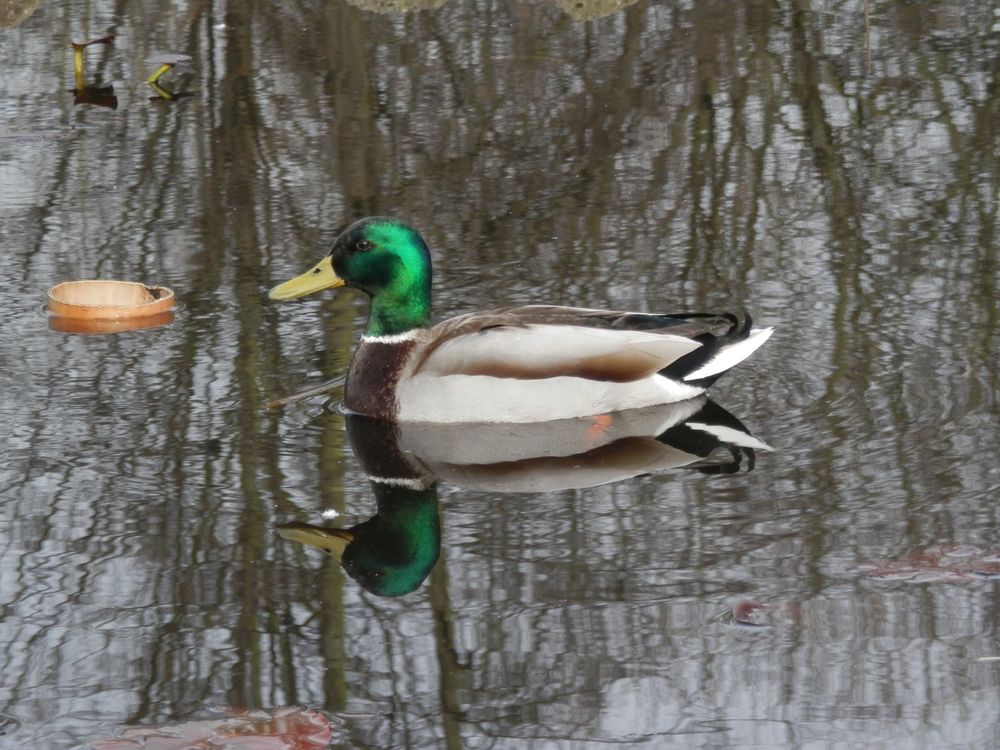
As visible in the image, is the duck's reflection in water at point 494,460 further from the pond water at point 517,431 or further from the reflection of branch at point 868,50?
the reflection of branch at point 868,50

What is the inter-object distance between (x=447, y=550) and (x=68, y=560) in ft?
3.74

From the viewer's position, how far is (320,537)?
5.63 meters

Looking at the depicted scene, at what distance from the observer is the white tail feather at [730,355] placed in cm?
680

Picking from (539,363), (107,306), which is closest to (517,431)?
(539,363)

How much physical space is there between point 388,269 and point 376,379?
0.46 meters

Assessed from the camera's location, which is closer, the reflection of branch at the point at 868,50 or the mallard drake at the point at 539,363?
the mallard drake at the point at 539,363

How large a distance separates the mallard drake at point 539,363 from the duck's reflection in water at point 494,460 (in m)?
0.06

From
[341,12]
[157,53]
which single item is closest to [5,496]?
[157,53]

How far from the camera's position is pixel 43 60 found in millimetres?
12461

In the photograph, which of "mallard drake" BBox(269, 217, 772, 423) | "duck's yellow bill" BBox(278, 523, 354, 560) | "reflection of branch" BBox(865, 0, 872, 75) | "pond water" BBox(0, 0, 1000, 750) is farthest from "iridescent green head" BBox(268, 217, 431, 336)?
"reflection of branch" BBox(865, 0, 872, 75)

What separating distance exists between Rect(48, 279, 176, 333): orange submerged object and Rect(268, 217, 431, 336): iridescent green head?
0.82 metres

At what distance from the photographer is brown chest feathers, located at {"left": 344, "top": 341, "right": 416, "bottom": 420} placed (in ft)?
22.7

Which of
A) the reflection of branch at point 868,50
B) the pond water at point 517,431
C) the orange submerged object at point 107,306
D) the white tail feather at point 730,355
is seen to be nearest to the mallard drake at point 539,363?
the white tail feather at point 730,355

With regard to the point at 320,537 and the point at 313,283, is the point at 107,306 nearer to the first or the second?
the point at 313,283
